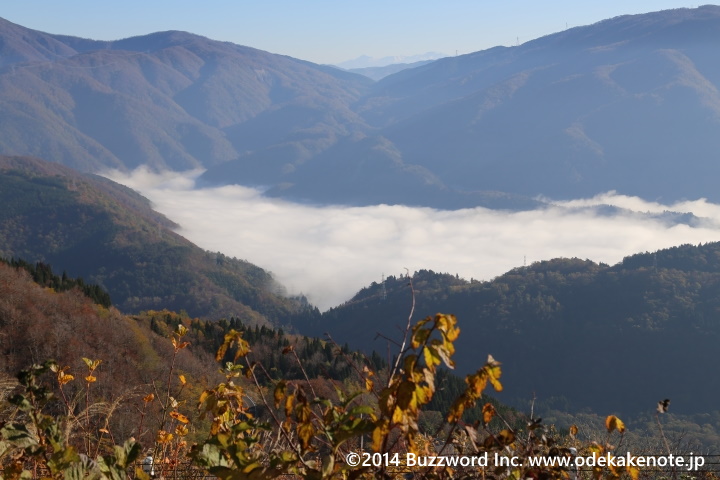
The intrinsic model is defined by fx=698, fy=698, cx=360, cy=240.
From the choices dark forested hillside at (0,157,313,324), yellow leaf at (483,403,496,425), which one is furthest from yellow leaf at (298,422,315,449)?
dark forested hillside at (0,157,313,324)

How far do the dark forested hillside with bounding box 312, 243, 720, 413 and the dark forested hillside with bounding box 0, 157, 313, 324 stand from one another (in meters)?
21.4

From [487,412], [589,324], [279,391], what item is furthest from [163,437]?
[589,324]

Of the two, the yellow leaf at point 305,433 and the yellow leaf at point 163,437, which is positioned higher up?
the yellow leaf at point 305,433

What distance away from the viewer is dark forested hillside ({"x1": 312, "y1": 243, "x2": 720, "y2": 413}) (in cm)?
10875

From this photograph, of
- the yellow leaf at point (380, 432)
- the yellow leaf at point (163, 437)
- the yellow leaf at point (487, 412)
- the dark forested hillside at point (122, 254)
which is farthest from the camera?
the dark forested hillside at point (122, 254)

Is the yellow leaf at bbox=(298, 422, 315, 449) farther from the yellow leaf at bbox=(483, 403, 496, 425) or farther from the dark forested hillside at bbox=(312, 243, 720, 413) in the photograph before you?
the dark forested hillside at bbox=(312, 243, 720, 413)

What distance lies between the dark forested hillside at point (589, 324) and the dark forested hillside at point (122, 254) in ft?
70.3

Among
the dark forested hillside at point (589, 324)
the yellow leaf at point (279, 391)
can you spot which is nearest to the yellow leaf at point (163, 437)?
the yellow leaf at point (279, 391)

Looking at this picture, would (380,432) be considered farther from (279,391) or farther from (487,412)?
(487,412)

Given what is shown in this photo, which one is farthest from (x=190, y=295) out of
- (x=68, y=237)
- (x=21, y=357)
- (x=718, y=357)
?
(x=21, y=357)

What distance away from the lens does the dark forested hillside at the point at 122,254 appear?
142 m

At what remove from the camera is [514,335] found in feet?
410

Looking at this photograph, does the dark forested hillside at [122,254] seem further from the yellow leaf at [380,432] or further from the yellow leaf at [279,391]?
the yellow leaf at [380,432]

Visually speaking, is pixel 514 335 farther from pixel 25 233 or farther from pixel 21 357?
pixel 25 233
